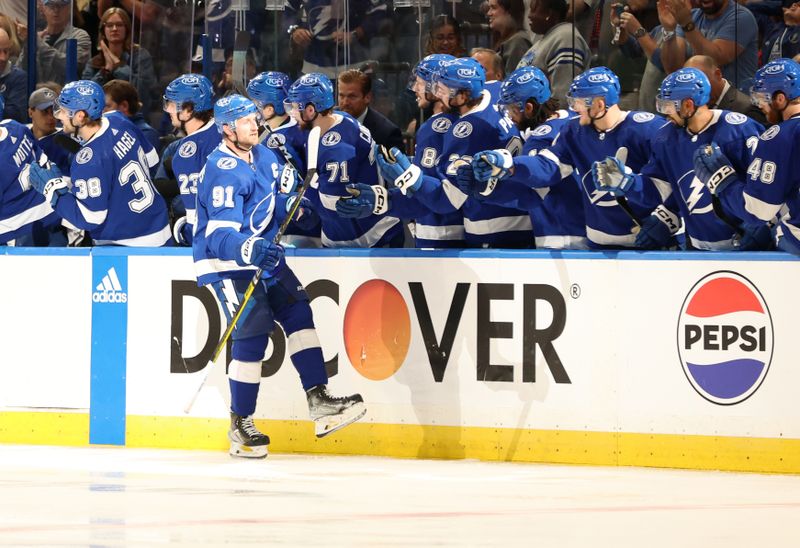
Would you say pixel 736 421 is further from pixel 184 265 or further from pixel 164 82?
pixel 164 82

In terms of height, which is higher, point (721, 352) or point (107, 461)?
point (721, 352)

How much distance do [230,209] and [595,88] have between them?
1.81 meters

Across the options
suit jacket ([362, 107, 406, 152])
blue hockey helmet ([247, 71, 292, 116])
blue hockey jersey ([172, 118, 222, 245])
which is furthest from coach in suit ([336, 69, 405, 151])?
blue hockey jersey ([172, 118, 222, 245])

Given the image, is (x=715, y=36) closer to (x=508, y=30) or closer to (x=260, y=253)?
(x=508, y=30)

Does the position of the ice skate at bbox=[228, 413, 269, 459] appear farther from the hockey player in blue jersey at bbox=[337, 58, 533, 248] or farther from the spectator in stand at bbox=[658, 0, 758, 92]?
the spectator in stand at bbox=[658, 0, 758, 92]

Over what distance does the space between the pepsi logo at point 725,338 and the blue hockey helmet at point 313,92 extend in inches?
91.7

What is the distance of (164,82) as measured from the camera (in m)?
11.0

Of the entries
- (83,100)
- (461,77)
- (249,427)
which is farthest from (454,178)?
(83,100)

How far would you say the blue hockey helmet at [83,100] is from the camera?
8625 mm

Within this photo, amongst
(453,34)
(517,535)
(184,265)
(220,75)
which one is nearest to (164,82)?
(220,75)

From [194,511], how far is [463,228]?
2.56 meters

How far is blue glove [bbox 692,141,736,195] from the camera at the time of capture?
7.18 meters

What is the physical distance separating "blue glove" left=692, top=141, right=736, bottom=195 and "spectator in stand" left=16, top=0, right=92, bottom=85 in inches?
202

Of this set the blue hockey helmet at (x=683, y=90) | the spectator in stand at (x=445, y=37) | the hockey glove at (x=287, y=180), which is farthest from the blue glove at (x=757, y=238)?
the spectator in stand at (x=445, y=37)
